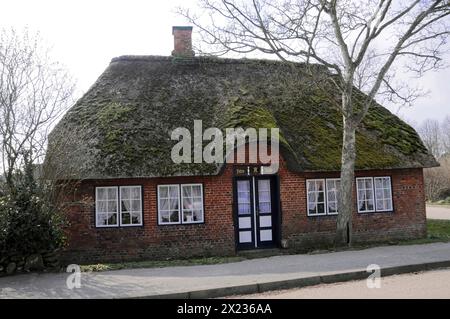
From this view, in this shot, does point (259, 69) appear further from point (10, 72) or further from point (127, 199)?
point (10, 72)

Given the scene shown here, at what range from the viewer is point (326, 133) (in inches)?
634

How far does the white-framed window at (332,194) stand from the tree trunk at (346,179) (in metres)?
1.31

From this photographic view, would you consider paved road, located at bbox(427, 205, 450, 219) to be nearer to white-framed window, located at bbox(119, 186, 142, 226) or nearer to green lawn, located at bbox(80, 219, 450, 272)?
green lawn, located at bbox(80, 219, 450, 272)

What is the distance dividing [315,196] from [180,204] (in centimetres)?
459

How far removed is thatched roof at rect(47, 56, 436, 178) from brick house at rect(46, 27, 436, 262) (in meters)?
0.04

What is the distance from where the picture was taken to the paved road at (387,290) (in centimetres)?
807

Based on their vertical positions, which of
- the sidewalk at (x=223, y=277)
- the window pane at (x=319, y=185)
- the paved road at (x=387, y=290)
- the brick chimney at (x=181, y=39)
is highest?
the brick chimney at (x=181, y=39)

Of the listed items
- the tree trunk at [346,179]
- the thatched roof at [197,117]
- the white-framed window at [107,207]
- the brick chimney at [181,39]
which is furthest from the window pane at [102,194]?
the brick chimney at [181,39]

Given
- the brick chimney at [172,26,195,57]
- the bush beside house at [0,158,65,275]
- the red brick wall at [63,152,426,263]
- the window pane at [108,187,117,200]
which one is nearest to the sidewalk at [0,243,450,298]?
the bush beside house at [0,158,65,275]

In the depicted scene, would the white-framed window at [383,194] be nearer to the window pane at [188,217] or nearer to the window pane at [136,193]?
the window pane at [188,217]
